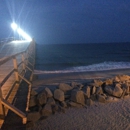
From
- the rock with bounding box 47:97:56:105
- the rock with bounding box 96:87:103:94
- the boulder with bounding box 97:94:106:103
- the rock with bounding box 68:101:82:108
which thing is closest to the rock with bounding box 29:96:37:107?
the rock with bounding box 47:97:56:105

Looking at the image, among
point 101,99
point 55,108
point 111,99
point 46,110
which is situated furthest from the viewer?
point 111,99

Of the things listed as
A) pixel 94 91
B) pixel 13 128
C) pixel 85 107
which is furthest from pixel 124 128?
pixel 13 128

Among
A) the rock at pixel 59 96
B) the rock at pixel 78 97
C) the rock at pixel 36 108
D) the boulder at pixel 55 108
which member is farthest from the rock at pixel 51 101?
the rock at pixel 78 97

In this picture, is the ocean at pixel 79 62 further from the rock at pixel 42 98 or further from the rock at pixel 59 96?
the rock at pixel 42 98

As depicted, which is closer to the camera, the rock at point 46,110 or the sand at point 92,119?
the sand at point 92,119

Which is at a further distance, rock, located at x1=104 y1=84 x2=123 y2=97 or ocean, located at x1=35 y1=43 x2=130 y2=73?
ocean, located at x1=35 y1=43 x2=130 y2=73

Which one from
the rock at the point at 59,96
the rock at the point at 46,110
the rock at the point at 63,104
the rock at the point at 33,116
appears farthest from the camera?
the rock at the point at 59,96

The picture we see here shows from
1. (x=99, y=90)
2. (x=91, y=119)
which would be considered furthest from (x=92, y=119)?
(x=99, y=90)

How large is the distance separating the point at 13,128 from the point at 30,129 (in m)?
3.62

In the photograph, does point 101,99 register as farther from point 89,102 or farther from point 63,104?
point 63,104

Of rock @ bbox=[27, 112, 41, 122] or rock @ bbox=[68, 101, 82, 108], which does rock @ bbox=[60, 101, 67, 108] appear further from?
rock @ bbox=[27, 112, 41, 122]

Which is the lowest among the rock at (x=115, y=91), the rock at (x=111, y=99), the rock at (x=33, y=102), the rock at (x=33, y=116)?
the rock at (x=33, y=116)

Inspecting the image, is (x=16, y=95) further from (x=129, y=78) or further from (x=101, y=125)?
(x=129, y=78)

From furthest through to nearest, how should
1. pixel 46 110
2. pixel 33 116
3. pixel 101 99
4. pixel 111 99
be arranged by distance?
pixel 111 99 → pixel 101 99 → pixel 46 110 → pixel 33 116
